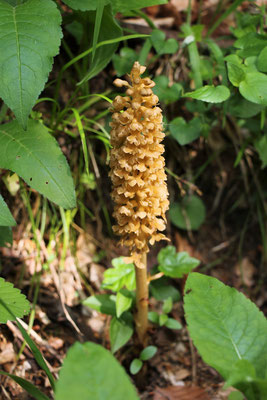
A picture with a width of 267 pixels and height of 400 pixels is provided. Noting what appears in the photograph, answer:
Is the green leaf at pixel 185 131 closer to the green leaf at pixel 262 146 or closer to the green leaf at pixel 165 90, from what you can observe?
the green leaf at pixel 165 90

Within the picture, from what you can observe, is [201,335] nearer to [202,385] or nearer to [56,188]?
[56,188]

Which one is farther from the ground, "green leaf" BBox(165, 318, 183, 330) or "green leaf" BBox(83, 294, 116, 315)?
"green leaf" BBox(83, 294, 116, 315)

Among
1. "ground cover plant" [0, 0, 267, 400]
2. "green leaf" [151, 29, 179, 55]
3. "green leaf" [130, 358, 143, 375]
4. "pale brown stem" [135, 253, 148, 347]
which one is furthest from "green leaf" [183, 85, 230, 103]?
"green leaf" [130, 358, 143, 375]

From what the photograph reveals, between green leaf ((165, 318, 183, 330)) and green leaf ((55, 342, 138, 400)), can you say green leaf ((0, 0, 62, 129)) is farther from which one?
green leaf ((165, 318, 183, 330))

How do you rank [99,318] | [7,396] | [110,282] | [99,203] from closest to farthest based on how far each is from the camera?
[7,396], [110,282], [99,318], [99,203]

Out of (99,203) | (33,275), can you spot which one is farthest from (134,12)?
(33,275)

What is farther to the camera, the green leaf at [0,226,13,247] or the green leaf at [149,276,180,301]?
the green leaf at [149,276,180,301]

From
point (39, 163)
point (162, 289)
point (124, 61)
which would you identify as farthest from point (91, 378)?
point (124, 61)

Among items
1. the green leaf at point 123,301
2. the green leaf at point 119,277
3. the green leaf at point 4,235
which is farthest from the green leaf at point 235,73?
the green leaf at point 4,235
